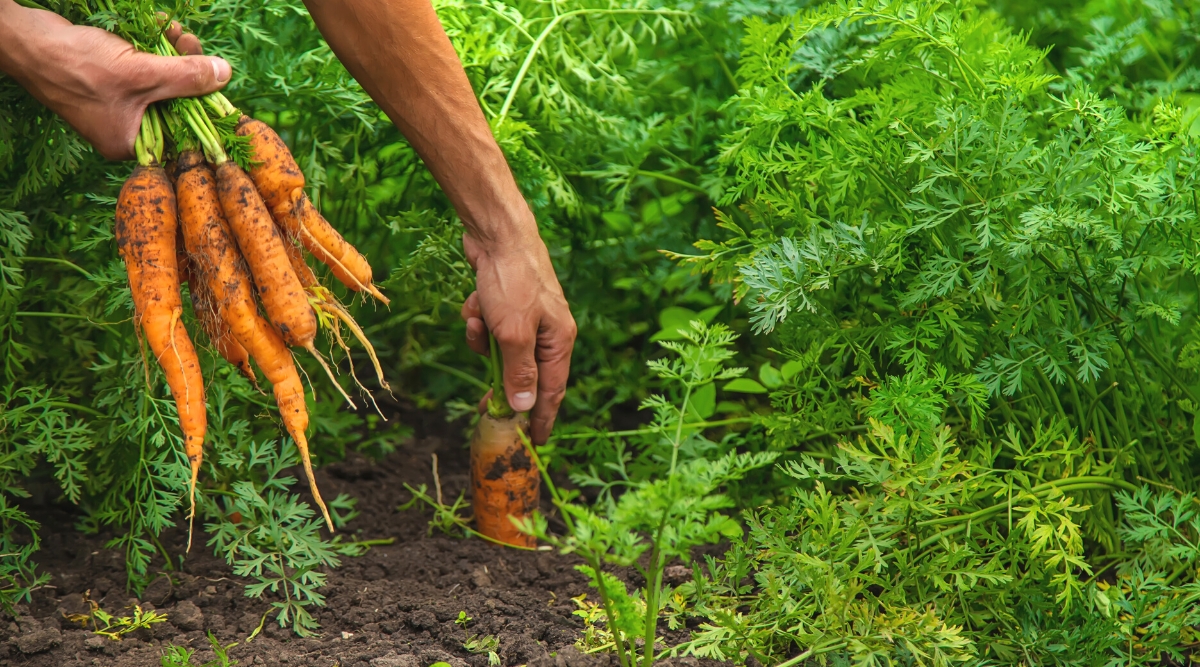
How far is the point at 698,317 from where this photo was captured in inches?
97.1

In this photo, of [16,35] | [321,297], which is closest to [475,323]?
[321,297]

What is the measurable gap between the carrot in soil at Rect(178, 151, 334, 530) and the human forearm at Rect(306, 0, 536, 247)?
38 centimetres

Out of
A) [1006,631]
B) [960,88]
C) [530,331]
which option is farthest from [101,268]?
[1006,631]

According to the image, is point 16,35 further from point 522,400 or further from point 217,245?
point 522,400

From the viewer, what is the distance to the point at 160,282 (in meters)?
1.80

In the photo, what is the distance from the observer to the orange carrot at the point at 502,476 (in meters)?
2.19

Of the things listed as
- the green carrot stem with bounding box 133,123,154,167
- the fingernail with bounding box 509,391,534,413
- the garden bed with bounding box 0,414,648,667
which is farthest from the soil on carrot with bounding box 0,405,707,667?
the green carrot stem with bounding box 133,123,154,167

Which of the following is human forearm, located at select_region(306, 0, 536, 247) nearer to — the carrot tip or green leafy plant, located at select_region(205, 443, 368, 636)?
the carrot tip

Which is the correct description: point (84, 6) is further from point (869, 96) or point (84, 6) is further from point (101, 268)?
point (869, 96)

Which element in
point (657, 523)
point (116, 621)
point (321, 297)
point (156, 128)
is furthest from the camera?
point (321, 297)

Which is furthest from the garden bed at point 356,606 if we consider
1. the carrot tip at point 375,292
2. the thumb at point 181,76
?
the thumb at point 181,76

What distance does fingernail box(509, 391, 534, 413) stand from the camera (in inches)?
81.9

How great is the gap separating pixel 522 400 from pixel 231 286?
25.7 inches

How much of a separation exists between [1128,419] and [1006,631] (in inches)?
24.8
